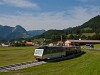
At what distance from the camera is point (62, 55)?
198ft

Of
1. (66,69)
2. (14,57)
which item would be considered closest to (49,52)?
(14,57)

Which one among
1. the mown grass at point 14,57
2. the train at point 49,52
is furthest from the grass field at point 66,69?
the train at point 49,52

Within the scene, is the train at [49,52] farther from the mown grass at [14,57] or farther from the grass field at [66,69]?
the grass field at [66,69]

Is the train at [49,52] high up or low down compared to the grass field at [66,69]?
up

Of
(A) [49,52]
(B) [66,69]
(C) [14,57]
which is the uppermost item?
(A) [49,52]

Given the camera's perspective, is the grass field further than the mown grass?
No

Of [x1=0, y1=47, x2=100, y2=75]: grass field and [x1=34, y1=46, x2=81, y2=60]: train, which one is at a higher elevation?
[x1=34, y1=46, x2=81, y2=60]: train

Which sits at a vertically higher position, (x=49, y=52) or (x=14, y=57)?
(x=49, y=52)

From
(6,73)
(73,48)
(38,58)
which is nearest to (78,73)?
(6,73)

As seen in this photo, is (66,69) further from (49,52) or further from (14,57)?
(14,57)

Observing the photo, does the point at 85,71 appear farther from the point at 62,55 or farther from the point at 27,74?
the point at 62,55

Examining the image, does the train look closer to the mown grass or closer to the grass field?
the mown grass

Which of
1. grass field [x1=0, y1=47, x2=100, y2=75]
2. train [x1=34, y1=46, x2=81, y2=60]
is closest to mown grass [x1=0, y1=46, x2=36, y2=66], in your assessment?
train [x1=34, y1=46, x2=81, y2=60]

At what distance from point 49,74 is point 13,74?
15.9 ft
